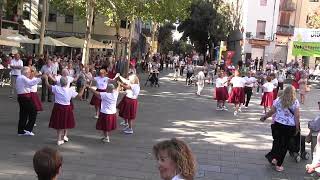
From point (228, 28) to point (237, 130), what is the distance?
159 feet

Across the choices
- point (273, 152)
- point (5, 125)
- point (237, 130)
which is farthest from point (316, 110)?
point (5, 125)

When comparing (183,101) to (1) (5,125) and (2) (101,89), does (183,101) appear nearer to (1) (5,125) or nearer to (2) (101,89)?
(2) (101,89)

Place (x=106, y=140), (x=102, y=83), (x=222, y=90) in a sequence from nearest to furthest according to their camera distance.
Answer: (x=106, y=140), (x=102, y=83), (x=222, y=90)

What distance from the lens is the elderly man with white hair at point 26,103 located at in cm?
1181

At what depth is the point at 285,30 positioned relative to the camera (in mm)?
61625

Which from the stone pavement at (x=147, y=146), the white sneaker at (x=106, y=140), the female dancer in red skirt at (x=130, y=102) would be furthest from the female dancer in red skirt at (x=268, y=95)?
the white sneaker at (x=106, y=140)

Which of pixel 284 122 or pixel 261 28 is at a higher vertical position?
pixel 261 28

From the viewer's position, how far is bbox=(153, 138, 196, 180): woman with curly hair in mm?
3736

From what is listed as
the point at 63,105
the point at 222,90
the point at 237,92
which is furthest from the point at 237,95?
the point at 63,105

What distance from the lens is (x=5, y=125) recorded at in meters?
12.9

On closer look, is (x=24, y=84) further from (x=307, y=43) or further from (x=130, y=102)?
(x=307, y=43)

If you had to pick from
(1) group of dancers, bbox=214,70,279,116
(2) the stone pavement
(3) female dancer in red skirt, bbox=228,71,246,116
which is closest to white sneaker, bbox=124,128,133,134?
(2) the stone pavement

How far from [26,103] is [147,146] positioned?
2.97m

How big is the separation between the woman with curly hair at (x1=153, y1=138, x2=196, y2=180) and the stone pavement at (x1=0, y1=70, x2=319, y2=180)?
4964 mm
